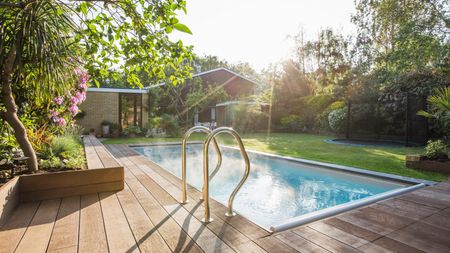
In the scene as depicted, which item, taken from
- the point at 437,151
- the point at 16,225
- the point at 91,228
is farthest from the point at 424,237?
the point at 437,151

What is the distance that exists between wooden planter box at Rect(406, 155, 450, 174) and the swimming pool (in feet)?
4.27

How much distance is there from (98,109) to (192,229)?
1266 cm

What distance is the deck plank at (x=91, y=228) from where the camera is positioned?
199 centimetres

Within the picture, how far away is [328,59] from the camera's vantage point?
2186 cm

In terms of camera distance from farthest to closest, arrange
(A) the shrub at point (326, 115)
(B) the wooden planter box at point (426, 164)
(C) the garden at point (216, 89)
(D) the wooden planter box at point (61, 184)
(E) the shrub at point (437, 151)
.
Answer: (A) the shrub at point (326, 115) → (E) the shrub at point (437, 151) → (B) the wooden planter box at point (426, 164) → (D) the wooden planter box at point (61, 184) → (C) the garden at point (216, 89)

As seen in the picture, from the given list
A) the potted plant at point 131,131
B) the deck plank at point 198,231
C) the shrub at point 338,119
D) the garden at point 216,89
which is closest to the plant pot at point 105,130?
the garden at point 216,89

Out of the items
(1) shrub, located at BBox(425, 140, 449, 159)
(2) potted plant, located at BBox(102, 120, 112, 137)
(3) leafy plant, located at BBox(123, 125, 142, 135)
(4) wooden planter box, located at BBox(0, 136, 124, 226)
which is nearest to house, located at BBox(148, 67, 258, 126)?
(3) leafy plant, located at BBox(123, 125, 142, 135)

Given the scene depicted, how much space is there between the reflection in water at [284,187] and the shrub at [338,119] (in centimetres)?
725

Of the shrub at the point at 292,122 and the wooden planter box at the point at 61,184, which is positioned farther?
the shrub at the point at 292,122

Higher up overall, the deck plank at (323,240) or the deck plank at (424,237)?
the deck plank at (424,237)

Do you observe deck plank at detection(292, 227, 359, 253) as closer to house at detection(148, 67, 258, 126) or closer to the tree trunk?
the tree trunk

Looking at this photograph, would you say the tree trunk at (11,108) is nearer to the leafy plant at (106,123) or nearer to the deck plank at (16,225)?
the deck plank at (16,225)

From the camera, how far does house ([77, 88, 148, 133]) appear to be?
42.9 feet

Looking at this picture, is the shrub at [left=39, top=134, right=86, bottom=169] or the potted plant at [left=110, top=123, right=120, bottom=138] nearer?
the shrub at [left=39, top=134, right=86, bottom=169]
